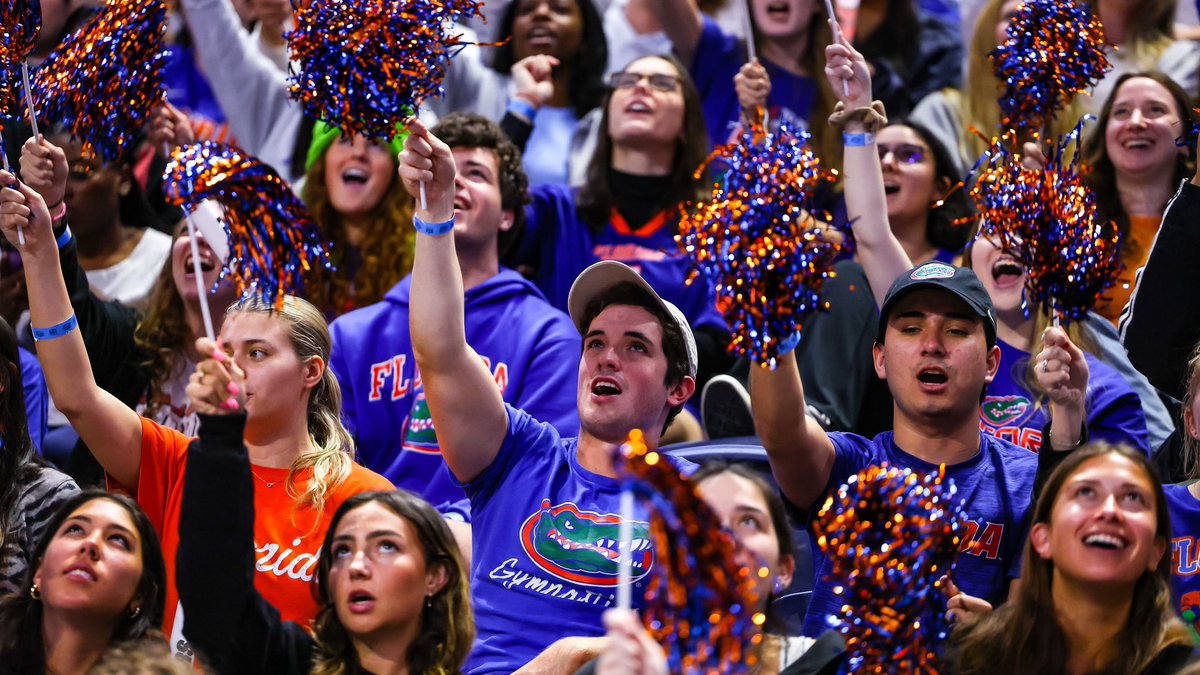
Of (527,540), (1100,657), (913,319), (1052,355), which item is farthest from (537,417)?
(1100,657)

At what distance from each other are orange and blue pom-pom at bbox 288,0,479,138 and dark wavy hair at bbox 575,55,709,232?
2090 mm

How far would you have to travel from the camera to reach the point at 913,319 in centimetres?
452

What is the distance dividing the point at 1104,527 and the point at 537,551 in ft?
4.57

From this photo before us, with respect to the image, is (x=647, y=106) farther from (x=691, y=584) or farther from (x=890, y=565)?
(x=691, y=584)

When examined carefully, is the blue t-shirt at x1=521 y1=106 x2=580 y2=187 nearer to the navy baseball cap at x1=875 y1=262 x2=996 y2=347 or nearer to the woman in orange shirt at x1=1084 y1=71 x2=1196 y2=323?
the woman in orange shirt at x1=1084 y1=71 x2=1196 y2=323

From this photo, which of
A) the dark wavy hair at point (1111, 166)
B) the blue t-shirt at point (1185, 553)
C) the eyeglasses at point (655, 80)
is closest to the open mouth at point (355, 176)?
the eyeglasses at point (655, 80)

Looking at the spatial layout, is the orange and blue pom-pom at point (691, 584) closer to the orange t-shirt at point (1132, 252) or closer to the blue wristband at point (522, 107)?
the orange t-shirt at point (1132, 252)

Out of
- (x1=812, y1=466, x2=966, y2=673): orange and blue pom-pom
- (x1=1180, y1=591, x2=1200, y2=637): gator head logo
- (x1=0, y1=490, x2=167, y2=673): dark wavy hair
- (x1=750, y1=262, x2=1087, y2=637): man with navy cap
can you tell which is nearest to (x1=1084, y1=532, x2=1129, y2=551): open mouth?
(x1=812, y1=466, x2=966, y2=673): orange and blue pom-pom

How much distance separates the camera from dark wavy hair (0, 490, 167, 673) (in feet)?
12.7

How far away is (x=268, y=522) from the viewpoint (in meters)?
4.39

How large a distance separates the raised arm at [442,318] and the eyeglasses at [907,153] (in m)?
2.25

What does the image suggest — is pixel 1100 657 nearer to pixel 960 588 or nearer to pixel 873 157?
pixel 960 588

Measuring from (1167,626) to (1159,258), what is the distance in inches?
51.5

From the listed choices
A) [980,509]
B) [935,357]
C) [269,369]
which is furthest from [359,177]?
[980,509]
